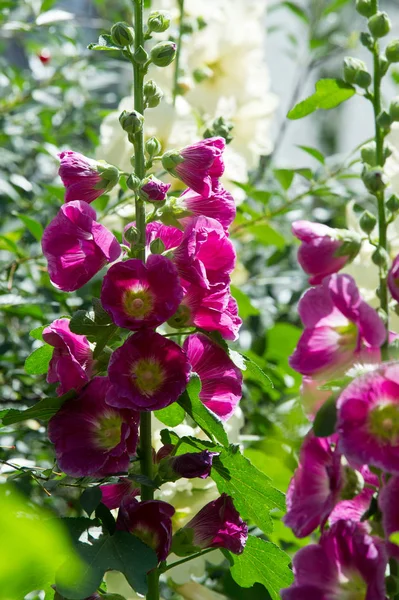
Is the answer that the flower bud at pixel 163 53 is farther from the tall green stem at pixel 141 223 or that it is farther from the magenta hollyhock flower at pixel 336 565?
the magenta hollyhock flower at pixel 336 565

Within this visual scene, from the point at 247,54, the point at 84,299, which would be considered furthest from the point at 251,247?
the point at 84,299

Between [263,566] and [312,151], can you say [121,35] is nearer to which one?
[263,566]

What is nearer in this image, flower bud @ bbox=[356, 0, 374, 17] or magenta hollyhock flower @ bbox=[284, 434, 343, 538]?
magenta hollyhock flower @ bbox=[284, 434, 343, 538]

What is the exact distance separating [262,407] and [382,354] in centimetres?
110

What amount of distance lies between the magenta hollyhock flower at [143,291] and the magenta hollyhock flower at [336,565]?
0.60 feet

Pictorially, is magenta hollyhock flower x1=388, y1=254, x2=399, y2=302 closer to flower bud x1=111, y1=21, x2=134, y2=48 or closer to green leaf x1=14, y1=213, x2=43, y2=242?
flower bud x1=111, y1=21, x2=134, y2=48

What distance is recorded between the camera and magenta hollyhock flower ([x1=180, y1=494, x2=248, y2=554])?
68 centimetres

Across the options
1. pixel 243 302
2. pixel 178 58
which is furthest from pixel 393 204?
pixel 178 58

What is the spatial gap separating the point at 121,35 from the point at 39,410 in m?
0.29

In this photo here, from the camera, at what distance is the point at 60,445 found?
641 millimetres

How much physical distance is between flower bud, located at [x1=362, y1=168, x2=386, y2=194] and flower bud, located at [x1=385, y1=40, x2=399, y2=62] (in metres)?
0.13

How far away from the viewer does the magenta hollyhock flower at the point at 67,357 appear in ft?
2.15

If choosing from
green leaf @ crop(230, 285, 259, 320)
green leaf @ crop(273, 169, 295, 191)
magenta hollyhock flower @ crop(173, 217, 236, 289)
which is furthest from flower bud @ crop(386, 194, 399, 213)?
green leaf @ crop(273, 169, 295, 191)

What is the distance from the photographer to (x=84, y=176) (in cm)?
68
